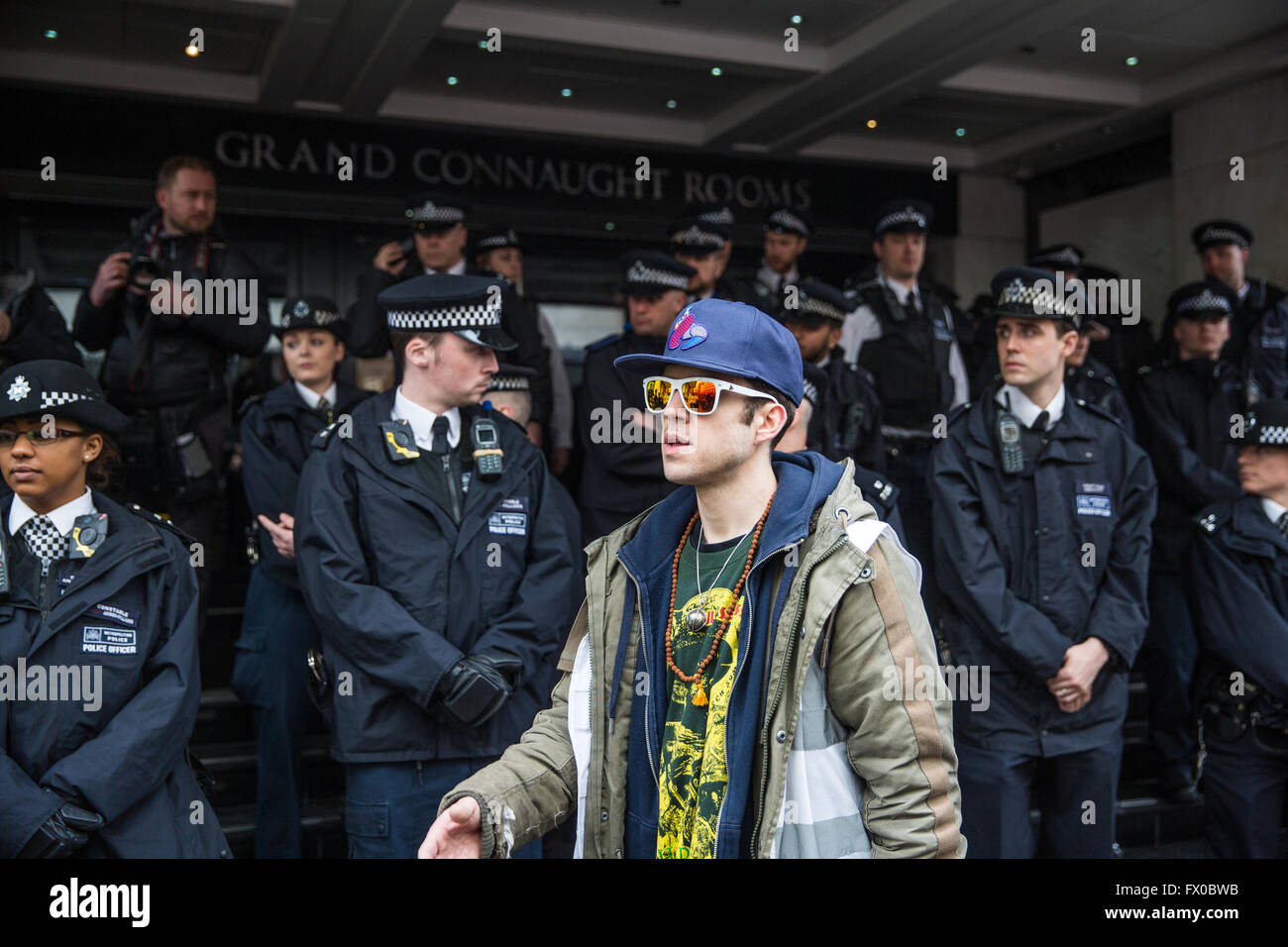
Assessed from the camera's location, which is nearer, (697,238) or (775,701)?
(775,701)

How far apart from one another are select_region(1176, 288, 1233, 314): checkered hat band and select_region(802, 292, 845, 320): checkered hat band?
2273 mm

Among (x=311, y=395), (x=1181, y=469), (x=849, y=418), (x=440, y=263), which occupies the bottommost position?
(x=1181, y=469)

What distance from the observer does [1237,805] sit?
4.48m

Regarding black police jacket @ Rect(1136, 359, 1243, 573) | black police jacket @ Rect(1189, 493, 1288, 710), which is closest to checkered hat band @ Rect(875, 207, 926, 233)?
black police jacket @ Rect(1136, 359, 1243, 573)

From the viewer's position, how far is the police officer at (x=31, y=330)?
16.9ft

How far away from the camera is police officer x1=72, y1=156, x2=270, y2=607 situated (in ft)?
15.8

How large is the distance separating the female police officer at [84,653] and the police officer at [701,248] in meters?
3.34

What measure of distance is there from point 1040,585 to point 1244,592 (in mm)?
1036

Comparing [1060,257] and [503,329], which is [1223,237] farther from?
[503,329]

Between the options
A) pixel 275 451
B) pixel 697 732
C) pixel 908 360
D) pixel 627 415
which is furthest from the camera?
pixel 908 360

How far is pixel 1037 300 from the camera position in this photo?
13.8 ft

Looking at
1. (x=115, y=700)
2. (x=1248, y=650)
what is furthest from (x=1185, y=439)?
(x=115, y=700)

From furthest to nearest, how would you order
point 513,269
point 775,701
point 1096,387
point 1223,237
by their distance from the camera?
point 1223,237 → point 513,269 → point 1096,387 → point 775,701

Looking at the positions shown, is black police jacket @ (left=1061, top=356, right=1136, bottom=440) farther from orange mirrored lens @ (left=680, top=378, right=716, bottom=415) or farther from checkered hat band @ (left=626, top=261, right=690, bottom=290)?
orange mirrored lens @ (left=680, top=378, right=716, bottom=415)
